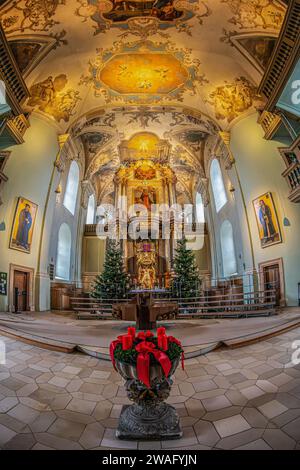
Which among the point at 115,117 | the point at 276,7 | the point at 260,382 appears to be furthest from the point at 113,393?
the point at 115,117

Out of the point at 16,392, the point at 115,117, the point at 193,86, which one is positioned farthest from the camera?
the point at 115,117

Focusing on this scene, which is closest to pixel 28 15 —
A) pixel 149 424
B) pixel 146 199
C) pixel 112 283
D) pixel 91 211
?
pixel 112 283

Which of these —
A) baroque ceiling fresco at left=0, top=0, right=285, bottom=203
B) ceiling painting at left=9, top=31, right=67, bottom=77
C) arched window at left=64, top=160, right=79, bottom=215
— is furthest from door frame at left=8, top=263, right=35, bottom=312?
ceiling painting at left=9, top=31, right=67, bottom=77

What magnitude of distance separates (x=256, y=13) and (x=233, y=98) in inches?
153

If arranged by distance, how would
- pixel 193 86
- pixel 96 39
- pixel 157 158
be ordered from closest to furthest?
pixel 96 39 < pixel 193 86 < pixel 157 158

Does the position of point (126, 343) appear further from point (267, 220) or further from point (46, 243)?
point (46, 243)

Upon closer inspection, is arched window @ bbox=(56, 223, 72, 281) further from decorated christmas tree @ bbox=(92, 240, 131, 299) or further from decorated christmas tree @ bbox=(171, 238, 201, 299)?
decorated christmas tree @ bbox=(171, 238, 201, 299)

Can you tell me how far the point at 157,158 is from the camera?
20844mm

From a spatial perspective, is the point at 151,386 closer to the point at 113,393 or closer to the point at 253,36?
the point at 113,393

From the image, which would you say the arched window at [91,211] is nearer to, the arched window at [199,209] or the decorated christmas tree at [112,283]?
the decorated christmas tree at [112,283]

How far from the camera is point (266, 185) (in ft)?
36.7

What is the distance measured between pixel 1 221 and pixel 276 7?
11872 mm

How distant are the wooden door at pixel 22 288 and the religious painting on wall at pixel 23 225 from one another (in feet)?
3.58

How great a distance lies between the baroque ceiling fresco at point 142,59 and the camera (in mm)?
8281
